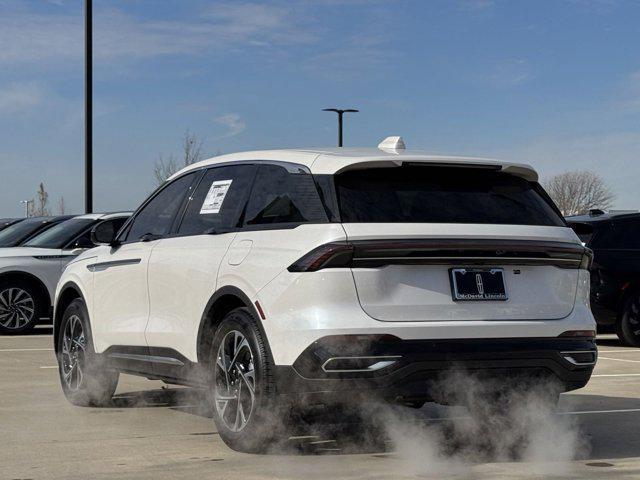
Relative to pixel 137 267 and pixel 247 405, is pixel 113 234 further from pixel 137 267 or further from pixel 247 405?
pixel 247 405

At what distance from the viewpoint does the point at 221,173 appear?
776 centimetres

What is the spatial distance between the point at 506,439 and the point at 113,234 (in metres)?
3.25

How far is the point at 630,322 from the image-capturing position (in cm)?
1511

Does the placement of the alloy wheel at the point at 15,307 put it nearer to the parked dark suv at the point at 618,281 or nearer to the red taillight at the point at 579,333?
the parked dark suv at the point at 618,281

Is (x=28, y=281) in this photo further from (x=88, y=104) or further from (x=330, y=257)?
(x=330, y=257)

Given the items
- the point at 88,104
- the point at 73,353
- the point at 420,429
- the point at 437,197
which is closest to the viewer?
the point at 437,197

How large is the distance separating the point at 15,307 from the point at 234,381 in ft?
33.9

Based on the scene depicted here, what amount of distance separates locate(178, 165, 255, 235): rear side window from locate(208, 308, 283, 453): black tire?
69cm

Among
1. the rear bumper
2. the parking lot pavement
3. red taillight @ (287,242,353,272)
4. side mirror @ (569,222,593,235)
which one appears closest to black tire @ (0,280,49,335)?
the parking lot pavement

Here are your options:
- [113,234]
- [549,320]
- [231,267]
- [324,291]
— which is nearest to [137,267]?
[113,234]

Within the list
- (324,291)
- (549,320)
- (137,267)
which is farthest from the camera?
(137,267)

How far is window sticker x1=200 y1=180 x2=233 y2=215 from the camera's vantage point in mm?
7555

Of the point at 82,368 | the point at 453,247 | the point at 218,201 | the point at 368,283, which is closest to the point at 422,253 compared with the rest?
the point at 453,247

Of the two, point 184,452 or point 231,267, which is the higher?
point 231,267
